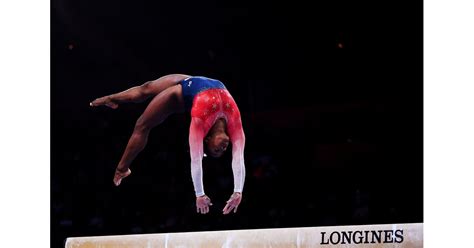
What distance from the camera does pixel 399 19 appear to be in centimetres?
566

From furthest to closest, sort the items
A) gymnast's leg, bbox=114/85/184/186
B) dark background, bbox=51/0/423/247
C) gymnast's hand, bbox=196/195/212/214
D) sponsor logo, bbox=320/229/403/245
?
sponsor logo, bbox=320/229/403/245 → gymnast's hand, bbox=196/195/212/214 → gymnast's leg, bbox=114/85/184/186 → dark background, bbox=51/0/423/247

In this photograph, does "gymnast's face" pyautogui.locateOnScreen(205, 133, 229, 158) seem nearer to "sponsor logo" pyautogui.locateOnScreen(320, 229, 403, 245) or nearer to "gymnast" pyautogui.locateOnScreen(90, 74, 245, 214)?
"gymnast" pyautogui.locateOnScreen(90, 74, 245, 214)

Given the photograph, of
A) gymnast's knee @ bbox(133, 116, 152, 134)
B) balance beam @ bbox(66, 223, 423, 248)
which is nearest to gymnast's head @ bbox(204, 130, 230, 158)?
gymnast's knee @ bbox(133, 116, 152, 134)

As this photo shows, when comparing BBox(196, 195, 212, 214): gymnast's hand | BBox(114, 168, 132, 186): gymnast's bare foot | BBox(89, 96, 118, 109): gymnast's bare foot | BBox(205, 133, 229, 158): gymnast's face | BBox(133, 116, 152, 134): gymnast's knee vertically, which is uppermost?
BBox(89, 96, 118, 109): gymnast's bare foot

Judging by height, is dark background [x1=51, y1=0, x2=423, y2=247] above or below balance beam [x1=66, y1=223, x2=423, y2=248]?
above

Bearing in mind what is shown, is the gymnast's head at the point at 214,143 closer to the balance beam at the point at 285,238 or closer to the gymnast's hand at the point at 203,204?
the gymnast's hand at the point at 203,204

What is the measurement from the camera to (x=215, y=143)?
519 cm

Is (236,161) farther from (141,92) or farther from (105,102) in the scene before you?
(105,102)

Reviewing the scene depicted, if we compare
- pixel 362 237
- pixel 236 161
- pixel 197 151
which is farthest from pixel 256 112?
pixel 362 237

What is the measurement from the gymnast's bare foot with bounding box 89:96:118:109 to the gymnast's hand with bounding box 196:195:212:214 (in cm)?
75

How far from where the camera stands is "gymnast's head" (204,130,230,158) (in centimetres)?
518

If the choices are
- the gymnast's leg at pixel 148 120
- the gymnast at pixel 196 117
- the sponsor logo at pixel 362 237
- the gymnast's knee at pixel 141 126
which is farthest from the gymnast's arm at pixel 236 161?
the sponsor logo at pixel 362 237

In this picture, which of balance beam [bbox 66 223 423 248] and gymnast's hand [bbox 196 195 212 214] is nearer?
balance beam [bbox 66 223 423 248]

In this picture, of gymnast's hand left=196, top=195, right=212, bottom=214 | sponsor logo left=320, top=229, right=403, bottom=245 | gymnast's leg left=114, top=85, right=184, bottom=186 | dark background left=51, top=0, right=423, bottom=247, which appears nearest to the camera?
dark background left=51, top=0, right=423, bottom=247
